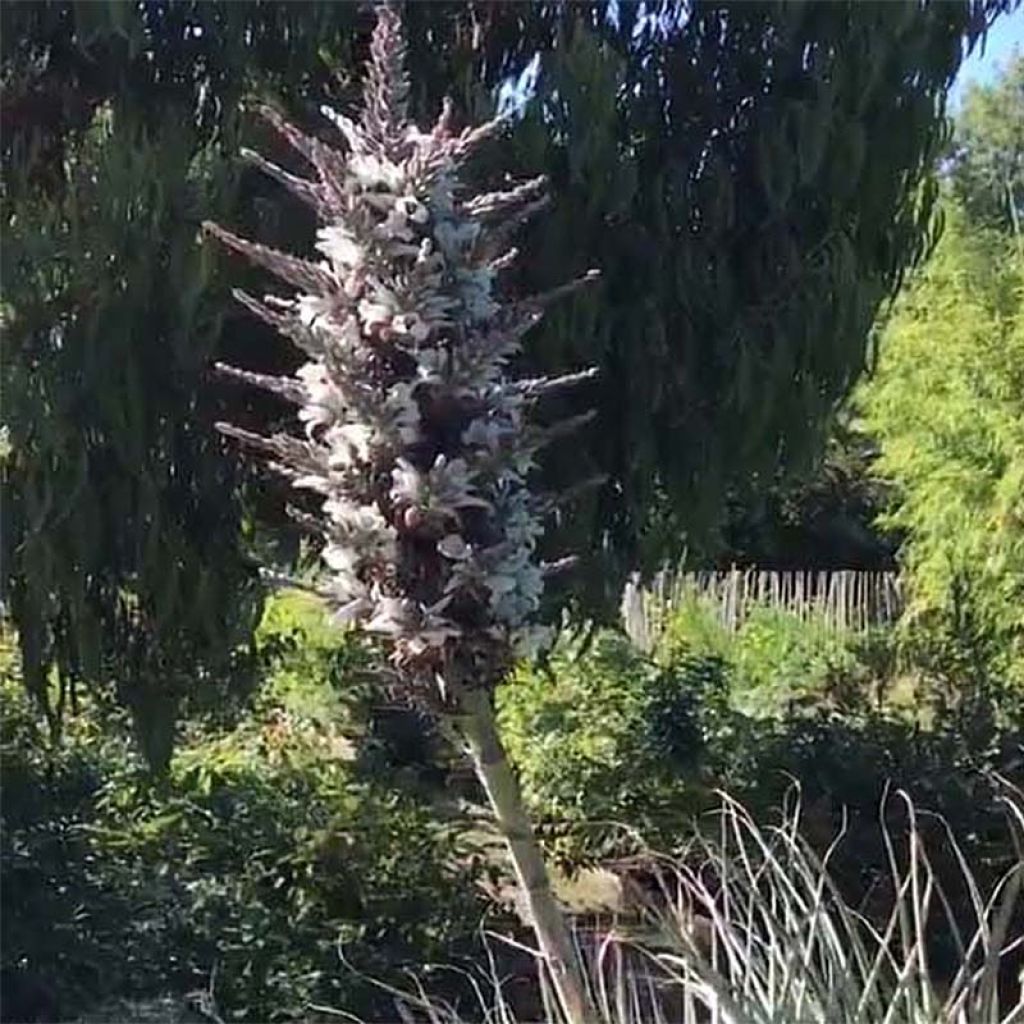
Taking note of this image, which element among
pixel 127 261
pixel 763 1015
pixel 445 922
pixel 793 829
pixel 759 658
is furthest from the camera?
pixel 759 658

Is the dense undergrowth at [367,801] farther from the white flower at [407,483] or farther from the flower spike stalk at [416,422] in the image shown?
the white flower at [407,483]

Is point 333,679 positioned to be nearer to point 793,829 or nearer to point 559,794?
point 559,794

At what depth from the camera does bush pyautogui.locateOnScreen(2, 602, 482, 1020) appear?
4.39 m

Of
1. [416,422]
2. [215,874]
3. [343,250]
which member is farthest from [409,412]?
[215,874]

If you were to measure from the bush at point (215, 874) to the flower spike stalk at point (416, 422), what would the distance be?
7.53 ft

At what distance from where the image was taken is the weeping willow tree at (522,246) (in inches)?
163

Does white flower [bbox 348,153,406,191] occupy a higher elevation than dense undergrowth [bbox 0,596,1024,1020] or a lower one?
higher

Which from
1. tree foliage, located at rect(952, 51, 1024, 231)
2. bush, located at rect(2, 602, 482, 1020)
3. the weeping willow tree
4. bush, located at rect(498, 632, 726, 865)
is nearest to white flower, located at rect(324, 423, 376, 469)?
the weeping willow tree

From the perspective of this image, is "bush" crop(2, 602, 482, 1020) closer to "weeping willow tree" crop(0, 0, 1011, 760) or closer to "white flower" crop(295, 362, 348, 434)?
"weeping willow tree" crop(0, 0, 1011, 760)

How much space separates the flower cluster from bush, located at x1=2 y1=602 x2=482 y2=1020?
2385mm

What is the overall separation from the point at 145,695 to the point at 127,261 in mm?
1269

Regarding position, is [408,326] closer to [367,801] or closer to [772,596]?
[367,801]

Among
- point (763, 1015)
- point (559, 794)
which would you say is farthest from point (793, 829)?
point (559, 794)

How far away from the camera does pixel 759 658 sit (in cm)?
702
